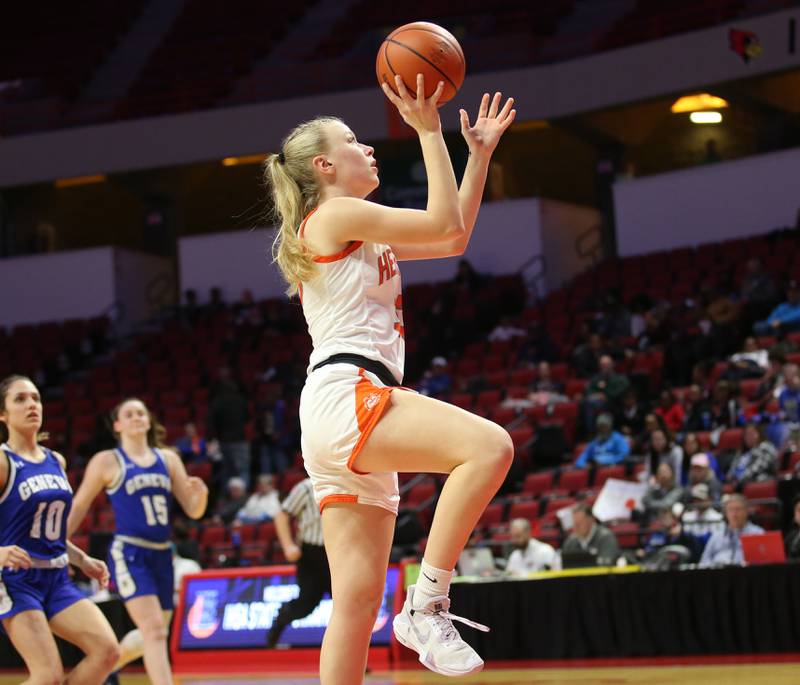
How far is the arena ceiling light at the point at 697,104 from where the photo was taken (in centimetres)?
2134

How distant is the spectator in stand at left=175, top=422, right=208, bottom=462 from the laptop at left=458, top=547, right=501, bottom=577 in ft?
20.5

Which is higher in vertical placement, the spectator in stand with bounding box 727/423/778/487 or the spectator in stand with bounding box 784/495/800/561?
the spectator in stand with bounding box 727/423/778/487

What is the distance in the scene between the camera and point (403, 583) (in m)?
10.0

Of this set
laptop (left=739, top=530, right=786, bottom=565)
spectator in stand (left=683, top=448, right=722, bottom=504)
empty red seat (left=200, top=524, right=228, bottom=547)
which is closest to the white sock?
laptop (left=739, top=530, right=786, bottom=565)

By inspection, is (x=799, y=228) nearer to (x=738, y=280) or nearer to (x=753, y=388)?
(x=738, y=280)

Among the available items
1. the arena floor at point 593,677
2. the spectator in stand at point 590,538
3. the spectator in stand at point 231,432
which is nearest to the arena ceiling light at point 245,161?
the spectator in stand at point 231,432

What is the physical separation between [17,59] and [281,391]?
479 inches

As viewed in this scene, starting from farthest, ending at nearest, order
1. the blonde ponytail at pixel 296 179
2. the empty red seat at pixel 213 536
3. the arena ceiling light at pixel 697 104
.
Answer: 1. the arena ceiling light at pixel 697 104
2. the empty red seat at pixel 213 536
3. the blonde ponytail at pixel 296 179

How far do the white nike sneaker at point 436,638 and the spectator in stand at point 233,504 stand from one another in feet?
36.4

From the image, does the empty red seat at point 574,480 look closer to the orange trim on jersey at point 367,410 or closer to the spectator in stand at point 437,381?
the spectator in stand at point 437,381

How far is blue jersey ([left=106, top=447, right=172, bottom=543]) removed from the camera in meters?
7.05

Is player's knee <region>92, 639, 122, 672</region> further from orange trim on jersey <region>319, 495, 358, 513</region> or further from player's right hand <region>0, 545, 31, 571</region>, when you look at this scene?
orange trim on jersey <region>319, 495, 358, 513</region>

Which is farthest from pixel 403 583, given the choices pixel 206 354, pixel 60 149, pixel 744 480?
pixel 60 149

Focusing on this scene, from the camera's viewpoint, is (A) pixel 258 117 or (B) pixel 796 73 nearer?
(B) pixel 796 73
